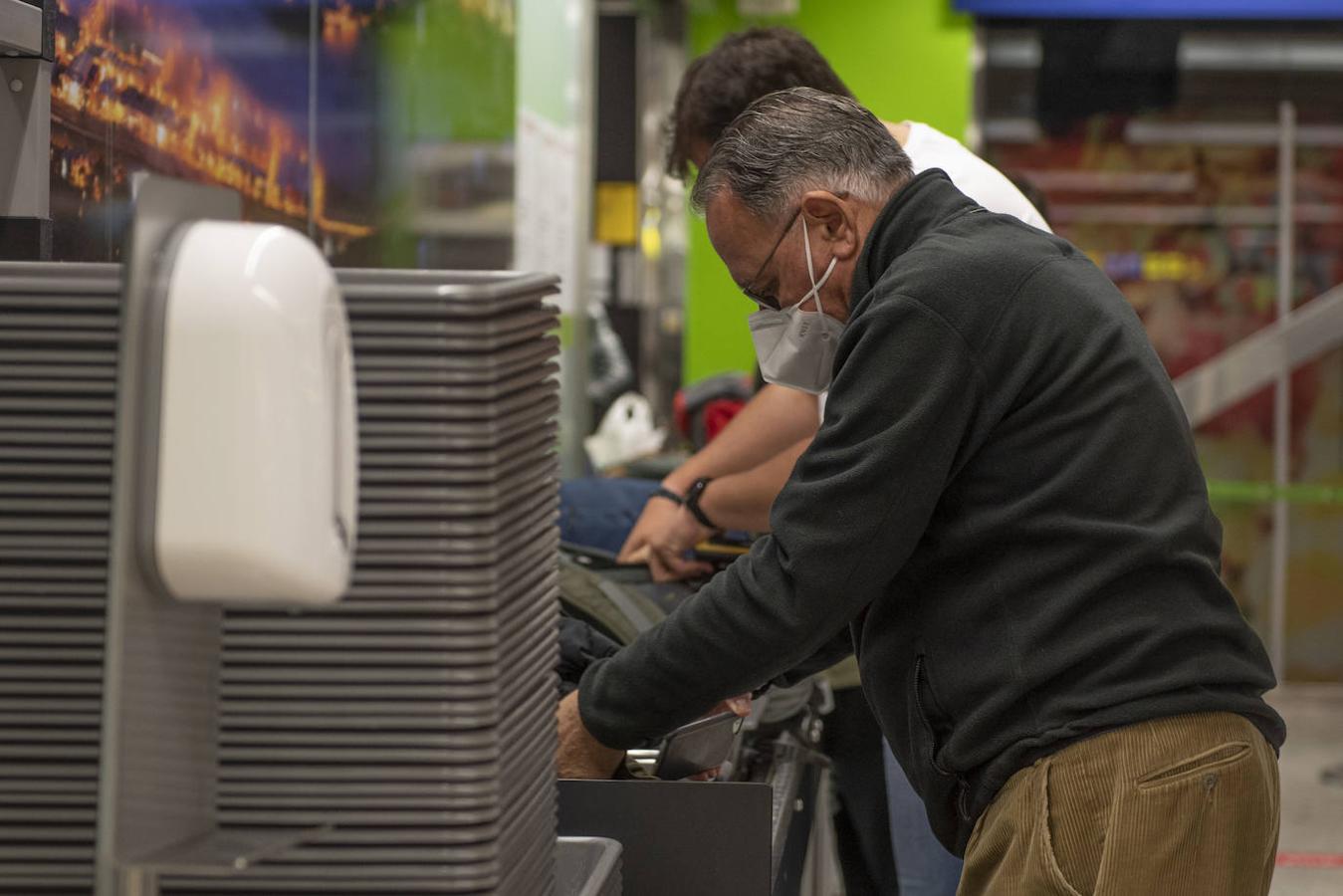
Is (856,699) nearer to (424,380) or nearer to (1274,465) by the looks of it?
(424,380)

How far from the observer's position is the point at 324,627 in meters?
1.05

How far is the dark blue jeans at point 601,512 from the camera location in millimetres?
2803

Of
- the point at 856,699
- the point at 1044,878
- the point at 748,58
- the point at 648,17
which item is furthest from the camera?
the point at 648,17

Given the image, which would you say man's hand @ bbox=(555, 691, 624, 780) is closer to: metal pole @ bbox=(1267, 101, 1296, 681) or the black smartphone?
the black smartphone

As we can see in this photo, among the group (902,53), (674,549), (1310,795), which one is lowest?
(1310,795)

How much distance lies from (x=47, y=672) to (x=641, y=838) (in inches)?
27.1

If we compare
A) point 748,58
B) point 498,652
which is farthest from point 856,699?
point 498,652

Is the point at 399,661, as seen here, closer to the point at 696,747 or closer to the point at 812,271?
the point at 696,747

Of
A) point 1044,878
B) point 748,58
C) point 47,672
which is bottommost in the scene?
point 1044,878

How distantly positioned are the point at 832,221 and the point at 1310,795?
466 cm

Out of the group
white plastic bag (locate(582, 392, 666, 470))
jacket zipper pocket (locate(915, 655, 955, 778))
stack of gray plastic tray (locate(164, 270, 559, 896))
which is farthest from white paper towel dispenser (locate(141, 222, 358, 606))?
white plastic bag (locate(582, 392, 666, 470))

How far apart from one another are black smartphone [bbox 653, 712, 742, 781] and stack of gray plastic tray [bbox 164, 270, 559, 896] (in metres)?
0.66

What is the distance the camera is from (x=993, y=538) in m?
1.61

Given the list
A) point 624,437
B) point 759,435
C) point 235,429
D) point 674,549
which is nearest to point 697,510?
point 674,549
